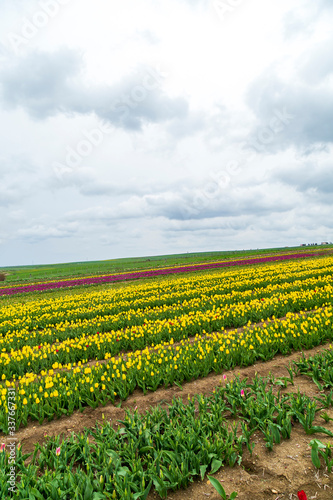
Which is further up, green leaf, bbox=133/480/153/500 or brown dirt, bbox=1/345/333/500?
green leaf, bbox=133/480/153/500

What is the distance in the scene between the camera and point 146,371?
5.60 m

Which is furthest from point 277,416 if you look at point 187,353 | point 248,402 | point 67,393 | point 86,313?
point 86,313

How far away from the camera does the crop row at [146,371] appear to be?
4836 mm

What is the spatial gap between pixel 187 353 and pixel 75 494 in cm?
382

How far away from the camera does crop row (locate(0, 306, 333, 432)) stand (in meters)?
4.84

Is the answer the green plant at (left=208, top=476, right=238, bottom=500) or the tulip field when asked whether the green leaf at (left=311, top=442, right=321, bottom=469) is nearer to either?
the tulip field

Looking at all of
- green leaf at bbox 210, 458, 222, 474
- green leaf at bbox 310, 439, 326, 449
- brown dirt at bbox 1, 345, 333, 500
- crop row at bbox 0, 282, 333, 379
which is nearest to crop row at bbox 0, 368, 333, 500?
green leaf at bbox 210, 458, 222, 474

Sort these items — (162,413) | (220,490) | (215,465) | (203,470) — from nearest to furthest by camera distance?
(220,490) < (203,470) < (215,465) < (162,413)

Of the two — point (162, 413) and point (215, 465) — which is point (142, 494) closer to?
point (215, 465)

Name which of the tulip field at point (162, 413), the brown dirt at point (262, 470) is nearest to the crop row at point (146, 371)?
the tulip field at point (162, 413)

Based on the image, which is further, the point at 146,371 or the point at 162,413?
the point at 146,371

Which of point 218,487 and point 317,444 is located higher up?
point 317,444

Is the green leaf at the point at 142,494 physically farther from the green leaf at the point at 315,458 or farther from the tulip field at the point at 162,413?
the green leaf at the point at 315,458

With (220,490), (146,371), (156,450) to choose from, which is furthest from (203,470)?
(146,371)
